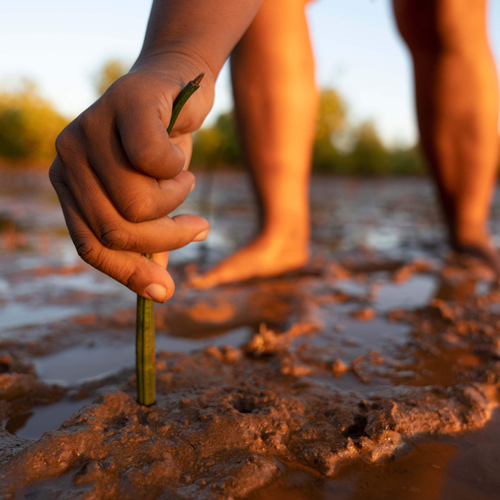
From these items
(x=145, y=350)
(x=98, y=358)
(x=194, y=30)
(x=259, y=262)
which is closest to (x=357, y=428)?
(x=145, y=350)

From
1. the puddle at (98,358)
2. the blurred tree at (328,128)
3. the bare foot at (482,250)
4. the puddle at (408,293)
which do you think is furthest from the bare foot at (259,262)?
the blurred tree at (328,128)

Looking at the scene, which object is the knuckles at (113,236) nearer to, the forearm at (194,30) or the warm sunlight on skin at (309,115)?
the forearm at (194,30)

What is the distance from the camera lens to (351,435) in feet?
2.25

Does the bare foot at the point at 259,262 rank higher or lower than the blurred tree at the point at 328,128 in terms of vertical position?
lower

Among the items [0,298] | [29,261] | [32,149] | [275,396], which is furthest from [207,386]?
[32,149]

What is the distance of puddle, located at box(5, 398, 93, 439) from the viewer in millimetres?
690

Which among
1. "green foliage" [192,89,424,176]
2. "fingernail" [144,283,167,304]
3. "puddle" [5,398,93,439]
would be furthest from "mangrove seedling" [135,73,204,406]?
"green foliage" [192,89,424,176]

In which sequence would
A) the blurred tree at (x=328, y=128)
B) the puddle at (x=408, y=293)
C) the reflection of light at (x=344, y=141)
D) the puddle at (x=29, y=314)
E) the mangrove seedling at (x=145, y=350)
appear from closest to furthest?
the mangrove seedling at (x=145, y=350) < the puddle at (x=29, y=314) < the puddle at (x=408, y=293) < the blurred tree at (x=328, y=128) < the reflection of light at (x=344, y=141)

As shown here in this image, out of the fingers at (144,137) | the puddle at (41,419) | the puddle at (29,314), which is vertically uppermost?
the fingers at (144,137)

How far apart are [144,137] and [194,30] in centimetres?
29

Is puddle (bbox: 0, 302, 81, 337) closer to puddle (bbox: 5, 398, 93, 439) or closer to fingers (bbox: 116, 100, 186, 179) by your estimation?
puddle (bbox: 5, 398, 93, 439)

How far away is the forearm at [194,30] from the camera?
28.2 inches

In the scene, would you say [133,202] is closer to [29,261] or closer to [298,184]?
[298,184]

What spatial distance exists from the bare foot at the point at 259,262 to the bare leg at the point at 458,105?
849 millimetres
